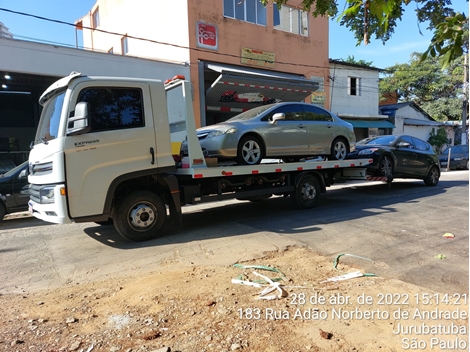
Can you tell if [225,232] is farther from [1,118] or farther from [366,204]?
[1,118]

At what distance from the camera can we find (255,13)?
16.5m

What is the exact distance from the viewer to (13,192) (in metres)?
8.01

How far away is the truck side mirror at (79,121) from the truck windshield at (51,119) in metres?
0.29

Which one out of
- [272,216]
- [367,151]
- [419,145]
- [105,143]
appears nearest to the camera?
[105,143]

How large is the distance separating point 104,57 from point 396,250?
11.8 m

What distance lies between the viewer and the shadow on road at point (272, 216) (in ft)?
19.9

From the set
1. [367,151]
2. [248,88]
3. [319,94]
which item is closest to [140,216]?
[367,151]

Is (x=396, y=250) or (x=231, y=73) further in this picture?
(x=231, y=73)

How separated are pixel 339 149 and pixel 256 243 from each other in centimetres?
450

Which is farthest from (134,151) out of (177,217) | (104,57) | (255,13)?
(255,13)

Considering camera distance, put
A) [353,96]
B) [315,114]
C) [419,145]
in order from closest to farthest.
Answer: [315,114] → [419,145] → [353,96]

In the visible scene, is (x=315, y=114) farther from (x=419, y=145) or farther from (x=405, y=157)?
(x=419, y=145)

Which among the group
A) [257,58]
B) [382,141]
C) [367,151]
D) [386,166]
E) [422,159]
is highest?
[257,58]

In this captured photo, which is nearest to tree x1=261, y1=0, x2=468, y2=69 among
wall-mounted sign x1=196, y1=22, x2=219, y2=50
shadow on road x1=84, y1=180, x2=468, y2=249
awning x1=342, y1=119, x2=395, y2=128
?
shadow on road x1=84, y1=180, x2=468, y2=249
